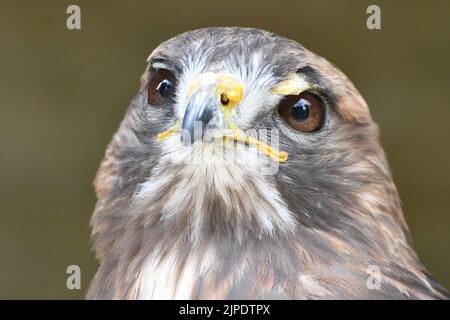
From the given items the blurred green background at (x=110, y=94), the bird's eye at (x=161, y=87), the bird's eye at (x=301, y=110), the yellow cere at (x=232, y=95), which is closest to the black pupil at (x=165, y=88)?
the bird's eye at (x=161, y=87)

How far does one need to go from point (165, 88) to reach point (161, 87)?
0.05 feet

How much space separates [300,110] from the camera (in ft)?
6.23

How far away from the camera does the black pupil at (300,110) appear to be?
1893 mm

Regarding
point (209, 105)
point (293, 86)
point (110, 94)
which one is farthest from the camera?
point (110, 94)

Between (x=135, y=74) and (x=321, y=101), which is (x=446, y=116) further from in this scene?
(x=321, y=101)

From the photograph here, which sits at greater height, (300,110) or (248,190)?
(300,110)

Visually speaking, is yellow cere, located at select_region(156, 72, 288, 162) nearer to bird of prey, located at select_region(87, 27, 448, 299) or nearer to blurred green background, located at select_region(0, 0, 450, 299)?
bird of prey, located at select_region(87, 27, 448, 299)

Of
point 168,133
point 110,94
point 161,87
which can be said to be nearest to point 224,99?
point 168,133

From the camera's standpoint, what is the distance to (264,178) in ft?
6.03

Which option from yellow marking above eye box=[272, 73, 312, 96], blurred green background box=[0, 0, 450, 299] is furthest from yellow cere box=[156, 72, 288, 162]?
blurred green background box=[0, 0, 450, 299]

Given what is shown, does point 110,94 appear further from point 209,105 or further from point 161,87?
point 209,105

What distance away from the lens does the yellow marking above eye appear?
1885 mm

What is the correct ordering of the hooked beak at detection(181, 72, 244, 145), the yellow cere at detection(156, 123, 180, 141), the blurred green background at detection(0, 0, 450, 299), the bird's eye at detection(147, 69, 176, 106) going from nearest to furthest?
the hooked beak at detection(181, 72, 244, 145) → the yellow cere at detection(156, 123, 180, 141) → the bird's eye at detection(147, 69, 176, 106) → the blurred green background at detection(0, 0, 450, 299)

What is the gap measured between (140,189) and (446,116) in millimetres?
1697
